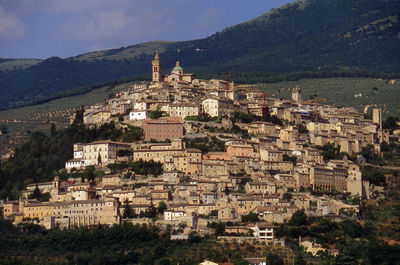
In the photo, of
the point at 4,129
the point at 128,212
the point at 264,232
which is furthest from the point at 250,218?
the point at 4,129

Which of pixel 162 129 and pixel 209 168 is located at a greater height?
pixel 162 129

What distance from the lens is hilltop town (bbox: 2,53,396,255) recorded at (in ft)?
237

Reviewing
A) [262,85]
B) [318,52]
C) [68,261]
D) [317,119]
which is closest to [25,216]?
[68,261]

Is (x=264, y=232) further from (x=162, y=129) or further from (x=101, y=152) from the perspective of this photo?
(x=162, y=129)

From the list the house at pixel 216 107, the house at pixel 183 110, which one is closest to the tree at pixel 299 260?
the house at pixel 183 110

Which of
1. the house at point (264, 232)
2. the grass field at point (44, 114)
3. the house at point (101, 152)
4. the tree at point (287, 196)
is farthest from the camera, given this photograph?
the grass field at point (44, 114)

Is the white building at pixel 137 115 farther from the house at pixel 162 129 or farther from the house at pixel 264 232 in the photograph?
the house at pixel 264 232

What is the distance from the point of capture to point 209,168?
79688 millimetres

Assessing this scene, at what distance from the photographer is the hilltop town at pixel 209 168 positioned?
72188 millimetres

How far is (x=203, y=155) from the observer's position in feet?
272

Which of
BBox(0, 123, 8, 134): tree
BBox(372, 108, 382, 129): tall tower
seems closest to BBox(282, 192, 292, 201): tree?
BBox(372, 108, 382, 129): tall tower

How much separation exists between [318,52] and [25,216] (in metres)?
117

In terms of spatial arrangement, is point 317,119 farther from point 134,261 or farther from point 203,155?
point 134,261

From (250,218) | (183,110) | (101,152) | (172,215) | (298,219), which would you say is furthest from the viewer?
(183,110)
